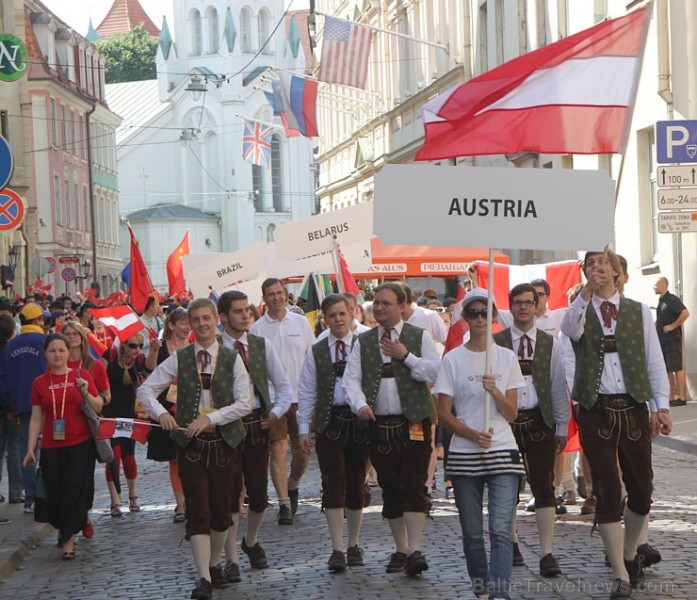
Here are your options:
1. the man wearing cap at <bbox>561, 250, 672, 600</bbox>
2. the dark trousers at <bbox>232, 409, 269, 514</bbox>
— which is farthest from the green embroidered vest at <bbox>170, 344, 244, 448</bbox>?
the man wearing cap at <bbox>561, 250, 672, 600</bbox>

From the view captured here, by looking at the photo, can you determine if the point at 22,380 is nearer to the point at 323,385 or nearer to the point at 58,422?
the point at 58,422

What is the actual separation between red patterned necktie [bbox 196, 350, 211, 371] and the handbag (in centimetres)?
227

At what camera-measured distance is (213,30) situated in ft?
342

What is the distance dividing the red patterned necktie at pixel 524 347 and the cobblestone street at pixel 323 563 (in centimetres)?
130

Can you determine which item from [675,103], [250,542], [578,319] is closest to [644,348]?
[578,319]

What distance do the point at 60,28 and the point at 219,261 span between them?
4780cm

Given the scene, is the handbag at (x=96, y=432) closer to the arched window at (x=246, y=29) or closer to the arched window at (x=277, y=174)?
the arched window at (x=277, y=174)

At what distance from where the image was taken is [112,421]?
10.3 metres

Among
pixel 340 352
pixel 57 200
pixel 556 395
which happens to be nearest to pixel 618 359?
pixel 556 395

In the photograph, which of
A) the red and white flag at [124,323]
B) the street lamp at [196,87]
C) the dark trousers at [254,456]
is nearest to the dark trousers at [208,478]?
the dark trousers at [254,456]

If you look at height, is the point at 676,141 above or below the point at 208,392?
above

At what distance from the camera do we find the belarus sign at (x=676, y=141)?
1677 cm

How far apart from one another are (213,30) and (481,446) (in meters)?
98.6

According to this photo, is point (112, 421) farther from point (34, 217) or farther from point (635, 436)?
point (34, 217)
